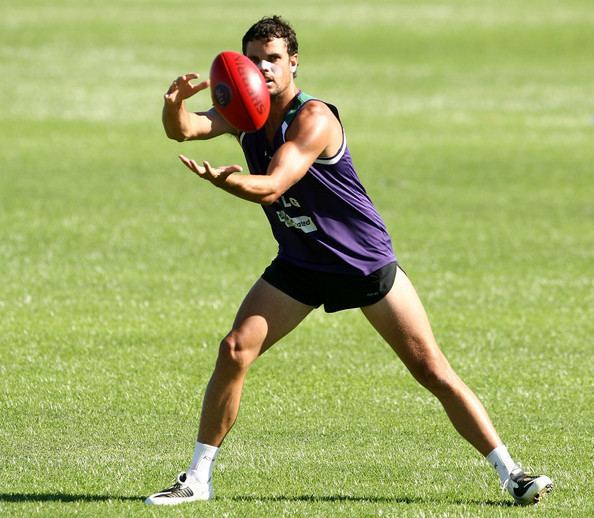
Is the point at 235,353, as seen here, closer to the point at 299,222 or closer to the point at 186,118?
the point at 299,222

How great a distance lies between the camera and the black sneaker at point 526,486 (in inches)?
272

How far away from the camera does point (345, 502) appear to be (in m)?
7.02

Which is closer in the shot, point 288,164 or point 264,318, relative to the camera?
point 288,164

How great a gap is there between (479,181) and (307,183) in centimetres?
1660

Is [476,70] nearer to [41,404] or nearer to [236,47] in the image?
[236,47]

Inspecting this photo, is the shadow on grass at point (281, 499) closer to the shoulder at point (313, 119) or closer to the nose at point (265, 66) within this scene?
the shoulder at point (313, 119)

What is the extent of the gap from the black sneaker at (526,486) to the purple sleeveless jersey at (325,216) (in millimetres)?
1354

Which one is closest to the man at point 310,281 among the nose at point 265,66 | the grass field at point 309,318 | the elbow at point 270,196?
the nose at point 265,66

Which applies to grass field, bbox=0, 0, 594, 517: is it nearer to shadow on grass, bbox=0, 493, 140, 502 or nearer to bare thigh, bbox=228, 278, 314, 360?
shadow on grass, bbox=0, 493, 140, 502

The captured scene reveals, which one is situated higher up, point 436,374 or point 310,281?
point 310,281

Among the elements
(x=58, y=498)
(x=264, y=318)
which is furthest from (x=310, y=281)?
(x=58, y=498)

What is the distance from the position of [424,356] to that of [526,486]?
0.87 meters

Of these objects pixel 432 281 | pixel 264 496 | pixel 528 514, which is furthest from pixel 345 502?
pixel 432 281

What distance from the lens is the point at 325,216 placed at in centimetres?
701
